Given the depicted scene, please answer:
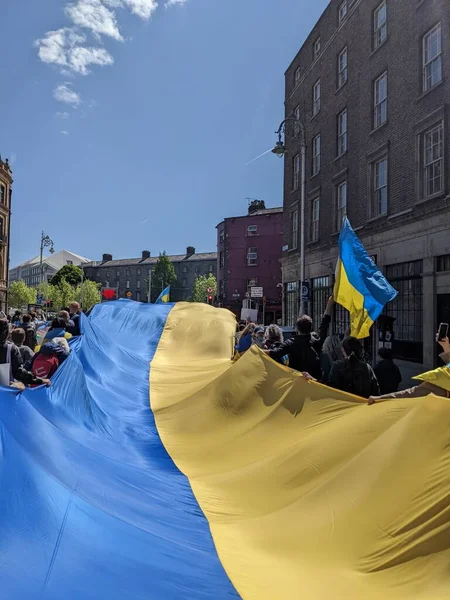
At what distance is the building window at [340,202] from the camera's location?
20703mm

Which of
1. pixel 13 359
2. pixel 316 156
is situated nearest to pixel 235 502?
pixel 13 359

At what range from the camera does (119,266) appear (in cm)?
10169

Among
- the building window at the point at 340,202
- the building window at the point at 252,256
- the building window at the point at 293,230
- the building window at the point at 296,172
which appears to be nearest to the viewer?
the building window at the point at 340,202

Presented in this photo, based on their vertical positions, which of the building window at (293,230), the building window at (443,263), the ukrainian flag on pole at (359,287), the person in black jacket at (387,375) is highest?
the building window at (293,230)

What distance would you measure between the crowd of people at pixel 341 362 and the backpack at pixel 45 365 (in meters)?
3.15

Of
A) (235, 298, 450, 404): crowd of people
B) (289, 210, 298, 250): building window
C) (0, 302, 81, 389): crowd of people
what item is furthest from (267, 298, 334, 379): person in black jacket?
(289, 210, 298, 250): building window

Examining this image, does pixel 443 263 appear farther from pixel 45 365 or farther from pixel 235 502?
pixel 235 502

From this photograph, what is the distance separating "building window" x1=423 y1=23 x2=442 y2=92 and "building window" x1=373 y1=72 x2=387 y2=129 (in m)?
2.32

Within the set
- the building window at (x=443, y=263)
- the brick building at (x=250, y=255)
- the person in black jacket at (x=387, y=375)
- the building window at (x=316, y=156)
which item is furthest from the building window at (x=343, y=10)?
the brick building at (x=250, y=255)

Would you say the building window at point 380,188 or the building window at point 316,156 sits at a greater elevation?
the building window at point 316,156

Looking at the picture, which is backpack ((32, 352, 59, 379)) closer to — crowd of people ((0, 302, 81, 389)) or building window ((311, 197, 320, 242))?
crowd of people ((0, 302, 81, 389))

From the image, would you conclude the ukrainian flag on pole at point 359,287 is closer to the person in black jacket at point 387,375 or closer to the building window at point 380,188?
the person in black jacket at point 387,375

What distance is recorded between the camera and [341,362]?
5754 mm

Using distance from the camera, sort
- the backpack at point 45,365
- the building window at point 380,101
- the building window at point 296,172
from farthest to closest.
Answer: the building window at point 296,172, the building window at point 380,101, the backpack at point 45,365
